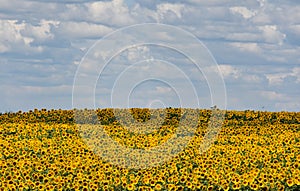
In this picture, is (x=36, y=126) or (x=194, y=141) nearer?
(x=194, y=141)

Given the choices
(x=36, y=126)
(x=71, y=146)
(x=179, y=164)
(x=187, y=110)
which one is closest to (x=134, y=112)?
(x=187, y=110)

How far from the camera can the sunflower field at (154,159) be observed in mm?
11273

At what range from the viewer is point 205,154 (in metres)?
14.7

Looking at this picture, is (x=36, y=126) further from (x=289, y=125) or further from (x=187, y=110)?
(x=289, y=125)

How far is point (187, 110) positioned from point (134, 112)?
6.52 ft

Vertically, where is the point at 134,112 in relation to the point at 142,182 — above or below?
above

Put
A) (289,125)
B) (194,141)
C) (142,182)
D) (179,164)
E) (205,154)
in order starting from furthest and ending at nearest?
(289,125) < (194,141) < (205,154) < (179,164) < (142,182)

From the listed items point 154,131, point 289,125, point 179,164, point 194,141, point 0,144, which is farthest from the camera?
point 289,125

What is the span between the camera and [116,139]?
17062 mm

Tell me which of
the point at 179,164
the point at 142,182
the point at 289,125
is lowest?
the point at 142,182

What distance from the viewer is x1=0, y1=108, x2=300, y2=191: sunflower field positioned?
11273mm

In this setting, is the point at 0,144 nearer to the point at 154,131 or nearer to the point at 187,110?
the point at 154,131

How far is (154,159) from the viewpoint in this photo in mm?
13664

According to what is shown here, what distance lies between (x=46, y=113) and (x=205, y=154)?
337 inches
